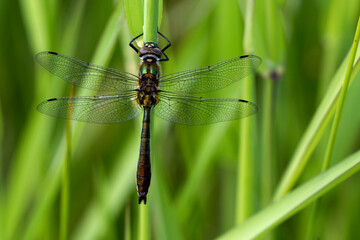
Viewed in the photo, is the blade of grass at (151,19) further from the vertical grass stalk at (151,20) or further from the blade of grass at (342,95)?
the blade of grass at (342,95)

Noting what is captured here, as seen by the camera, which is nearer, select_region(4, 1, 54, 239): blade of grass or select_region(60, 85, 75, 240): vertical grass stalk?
select_region(60, 85, 75, 240): vertical grass stalk

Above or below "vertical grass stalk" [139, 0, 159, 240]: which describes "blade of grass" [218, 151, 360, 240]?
below

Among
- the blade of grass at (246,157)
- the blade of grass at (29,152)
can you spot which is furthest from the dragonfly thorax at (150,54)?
the blade of grass at (29,152)

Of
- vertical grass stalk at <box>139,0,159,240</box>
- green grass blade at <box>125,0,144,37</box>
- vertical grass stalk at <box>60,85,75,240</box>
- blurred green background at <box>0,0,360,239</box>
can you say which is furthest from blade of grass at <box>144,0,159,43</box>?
vertical grass stalk at <box>60,85,75,240</box>

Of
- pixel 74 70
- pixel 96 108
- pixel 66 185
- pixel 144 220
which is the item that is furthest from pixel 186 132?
pixel 144 220

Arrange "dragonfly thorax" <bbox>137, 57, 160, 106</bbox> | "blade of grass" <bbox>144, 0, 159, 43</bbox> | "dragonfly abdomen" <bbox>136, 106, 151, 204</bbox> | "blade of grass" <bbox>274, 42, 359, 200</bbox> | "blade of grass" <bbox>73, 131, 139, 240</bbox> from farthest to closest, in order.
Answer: "blade of grass" <bbox>73, 131, 139, 240</bbox> → "dragonfly thorax" <bbox>137, 57, 160, 106</bbox> → "dragonfly abdomen" <bbox>136, 106, 151, 204</bbox> → "blade of grass" <bbox>274, 42, 359, 200</bbox> → "blade of grass" <bbox>144, 0, 159, 43</bbox>

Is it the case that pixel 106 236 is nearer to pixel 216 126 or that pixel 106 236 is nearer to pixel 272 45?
pixel 216 126

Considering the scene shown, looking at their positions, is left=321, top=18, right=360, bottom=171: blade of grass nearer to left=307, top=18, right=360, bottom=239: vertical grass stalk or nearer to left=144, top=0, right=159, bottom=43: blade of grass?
left=307, top=18, right=360, bottom=239: vertical grass stalk
